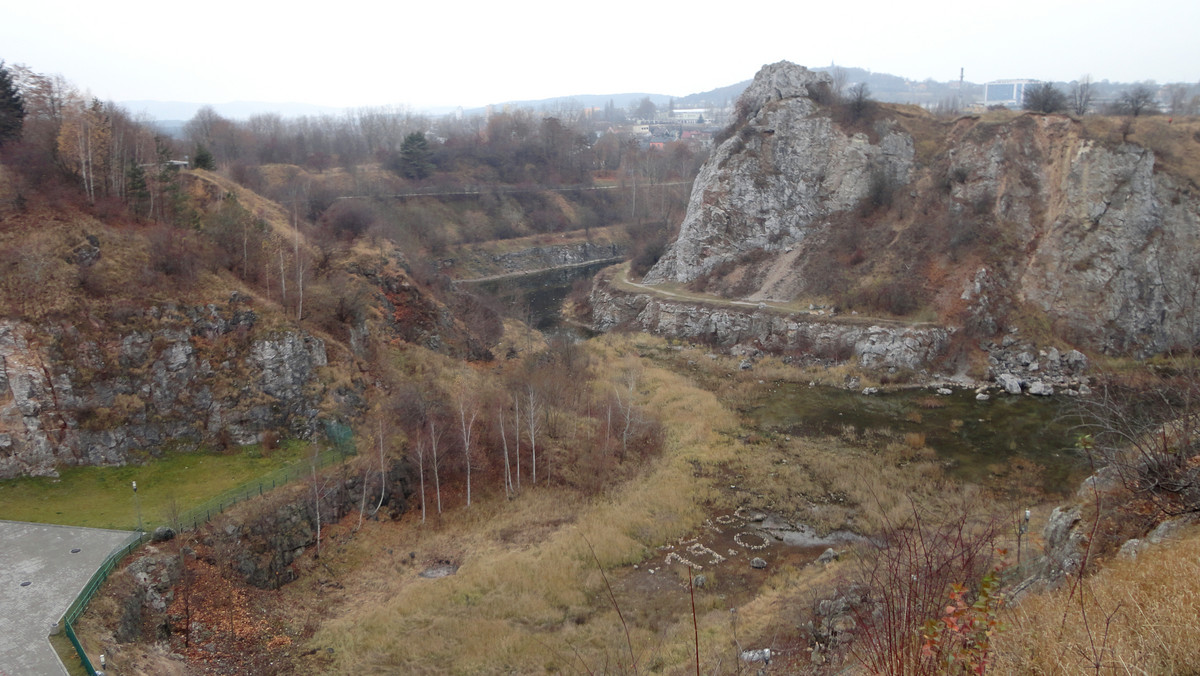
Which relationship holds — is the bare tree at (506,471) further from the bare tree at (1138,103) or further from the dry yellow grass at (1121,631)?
the bare tree at (1138,103)

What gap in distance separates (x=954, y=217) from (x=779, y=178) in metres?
13.3

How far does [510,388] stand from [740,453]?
31.8 ft

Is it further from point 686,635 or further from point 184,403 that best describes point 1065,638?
point 184,403

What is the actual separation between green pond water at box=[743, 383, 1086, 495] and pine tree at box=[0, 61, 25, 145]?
3356 cm

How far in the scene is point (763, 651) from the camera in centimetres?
1313

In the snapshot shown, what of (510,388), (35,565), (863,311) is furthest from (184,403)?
(863,311)

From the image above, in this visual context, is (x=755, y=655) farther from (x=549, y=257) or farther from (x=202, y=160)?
(x=549, y=257)

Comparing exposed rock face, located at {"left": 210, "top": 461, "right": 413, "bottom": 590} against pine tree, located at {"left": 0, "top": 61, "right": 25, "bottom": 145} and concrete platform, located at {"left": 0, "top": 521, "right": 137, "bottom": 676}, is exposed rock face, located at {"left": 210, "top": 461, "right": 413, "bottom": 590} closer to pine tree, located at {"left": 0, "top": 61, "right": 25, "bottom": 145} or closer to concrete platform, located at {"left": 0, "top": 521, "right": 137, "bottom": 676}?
concrete platform, located at {"left": 0, "top": 521, "right": 137, "bottom": 676}

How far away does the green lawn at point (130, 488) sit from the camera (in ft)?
57.8

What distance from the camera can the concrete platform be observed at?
488 inches

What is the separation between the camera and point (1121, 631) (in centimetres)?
530

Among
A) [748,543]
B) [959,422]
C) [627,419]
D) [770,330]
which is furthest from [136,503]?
[770,330]

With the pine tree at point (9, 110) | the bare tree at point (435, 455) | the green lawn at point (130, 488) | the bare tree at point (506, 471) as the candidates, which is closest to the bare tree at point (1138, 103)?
the bare tree at point (506, 471)

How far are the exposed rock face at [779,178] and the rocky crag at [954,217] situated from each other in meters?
0.11
